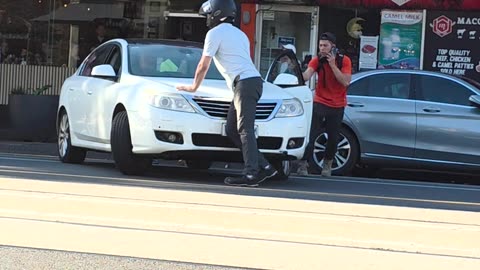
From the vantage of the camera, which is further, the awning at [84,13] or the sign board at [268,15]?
the awning at [84,13]

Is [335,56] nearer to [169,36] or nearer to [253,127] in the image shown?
[253,127]

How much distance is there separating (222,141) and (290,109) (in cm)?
79

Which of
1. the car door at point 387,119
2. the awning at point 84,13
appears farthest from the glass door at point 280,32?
the car door at point 387,119

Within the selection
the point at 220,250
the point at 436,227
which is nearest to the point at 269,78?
the point at 436,227

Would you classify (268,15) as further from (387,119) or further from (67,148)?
(67,148)

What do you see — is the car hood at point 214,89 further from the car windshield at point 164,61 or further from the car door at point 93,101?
the car door at point 93,101

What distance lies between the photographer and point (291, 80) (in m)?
8.32

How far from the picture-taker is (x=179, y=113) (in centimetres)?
728

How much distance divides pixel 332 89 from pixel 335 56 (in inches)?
16.3

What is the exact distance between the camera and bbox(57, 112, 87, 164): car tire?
9.38 m

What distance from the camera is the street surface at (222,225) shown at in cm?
484

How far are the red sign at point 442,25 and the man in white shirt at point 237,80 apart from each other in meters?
7.61

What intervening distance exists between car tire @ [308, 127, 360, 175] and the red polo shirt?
0.76 metres

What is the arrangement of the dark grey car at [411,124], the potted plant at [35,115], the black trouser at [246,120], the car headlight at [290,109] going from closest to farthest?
1. the black trouser at [246,120]
2. the car headlight at [290,109]
3. the dark grey car at [411,124]
4. the potted plant at [35,115]
